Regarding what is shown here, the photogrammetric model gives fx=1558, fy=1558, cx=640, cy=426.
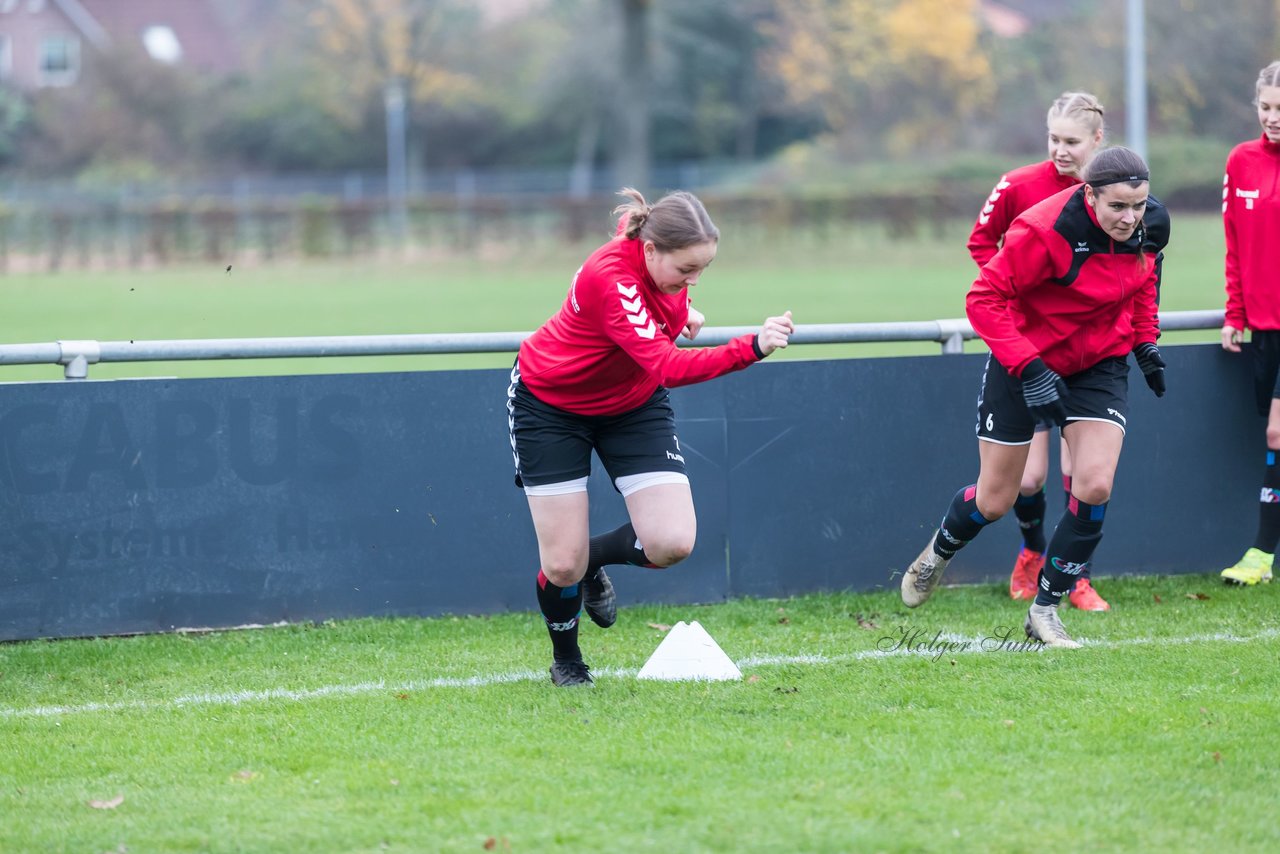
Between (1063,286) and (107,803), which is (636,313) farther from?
(107,803)

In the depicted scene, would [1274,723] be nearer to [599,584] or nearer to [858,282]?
[599,584]

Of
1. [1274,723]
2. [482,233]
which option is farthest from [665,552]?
[482,233]

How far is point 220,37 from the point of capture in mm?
74438

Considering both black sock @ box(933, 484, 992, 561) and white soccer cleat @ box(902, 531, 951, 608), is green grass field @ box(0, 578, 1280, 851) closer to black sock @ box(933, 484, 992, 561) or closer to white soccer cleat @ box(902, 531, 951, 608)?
white soccer cleat @ box(902, 531, 951, 608)

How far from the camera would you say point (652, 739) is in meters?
4.76

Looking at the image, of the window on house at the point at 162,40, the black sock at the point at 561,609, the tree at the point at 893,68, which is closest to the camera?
the black sock at the point at 561,609

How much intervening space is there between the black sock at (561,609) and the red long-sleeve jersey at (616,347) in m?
0.63

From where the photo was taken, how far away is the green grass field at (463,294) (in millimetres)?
18984

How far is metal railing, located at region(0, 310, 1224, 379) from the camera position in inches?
245

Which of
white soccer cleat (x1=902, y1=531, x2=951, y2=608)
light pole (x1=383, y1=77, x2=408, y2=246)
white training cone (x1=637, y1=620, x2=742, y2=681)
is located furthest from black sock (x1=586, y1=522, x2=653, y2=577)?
light pole (x1=383, y1=77, x2=408, y2=246)

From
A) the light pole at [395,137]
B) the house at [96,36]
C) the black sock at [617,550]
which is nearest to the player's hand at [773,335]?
the black sock at [617,550]

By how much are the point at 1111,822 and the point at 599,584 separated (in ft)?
7.59

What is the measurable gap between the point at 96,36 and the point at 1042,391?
69.5 metres

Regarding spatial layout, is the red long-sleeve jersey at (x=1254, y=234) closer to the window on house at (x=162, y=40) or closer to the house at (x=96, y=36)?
the house at (x=96, y=36)
